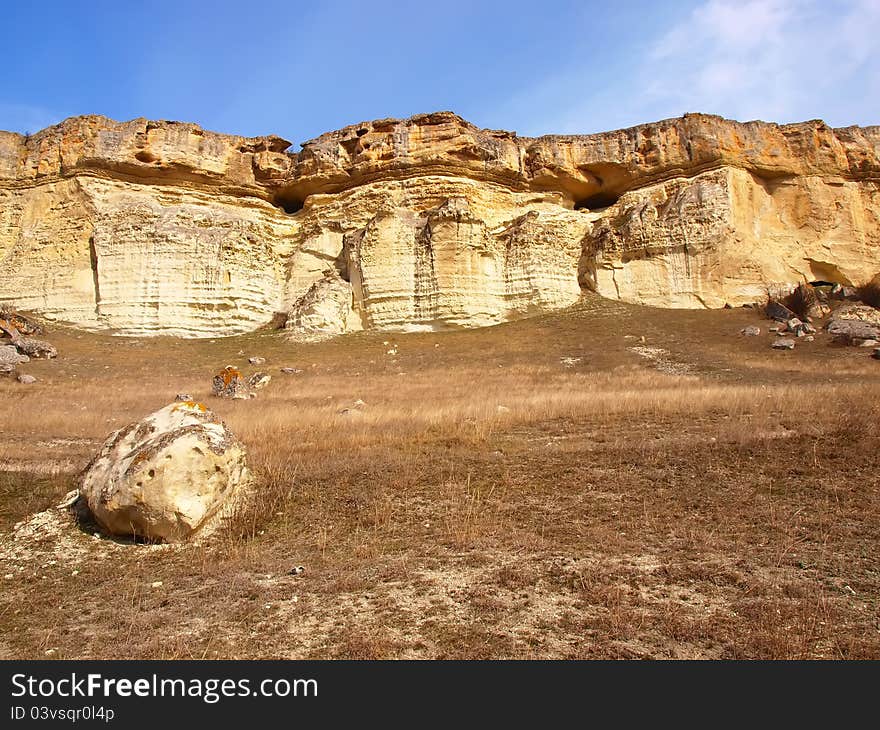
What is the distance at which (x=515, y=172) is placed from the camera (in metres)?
32.3

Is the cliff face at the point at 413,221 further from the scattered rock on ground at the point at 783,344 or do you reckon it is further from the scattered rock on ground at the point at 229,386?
the scattered rock on ground at the point at 229,386

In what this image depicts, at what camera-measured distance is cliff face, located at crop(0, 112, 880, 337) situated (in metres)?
28.1

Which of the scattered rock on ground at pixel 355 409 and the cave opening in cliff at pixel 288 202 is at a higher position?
the cave opening in cliff at pixel 288 202

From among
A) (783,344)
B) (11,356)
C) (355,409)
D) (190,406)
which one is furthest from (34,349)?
(783,344)

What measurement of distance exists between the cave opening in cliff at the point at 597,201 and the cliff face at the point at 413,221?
320 mm

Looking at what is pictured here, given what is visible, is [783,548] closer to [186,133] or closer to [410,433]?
[410,433]

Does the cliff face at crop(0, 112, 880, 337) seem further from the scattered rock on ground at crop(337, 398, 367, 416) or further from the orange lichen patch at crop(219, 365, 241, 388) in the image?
the scattered rock on ground at crop(337, 398, 367, 416)

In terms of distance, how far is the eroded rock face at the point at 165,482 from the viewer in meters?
4.95

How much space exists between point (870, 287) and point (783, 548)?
29.2m

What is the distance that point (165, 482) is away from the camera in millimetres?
4980

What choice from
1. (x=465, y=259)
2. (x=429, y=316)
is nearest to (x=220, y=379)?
(x=429, y=316)

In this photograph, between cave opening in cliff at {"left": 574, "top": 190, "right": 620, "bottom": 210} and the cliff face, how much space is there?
12.6 inches

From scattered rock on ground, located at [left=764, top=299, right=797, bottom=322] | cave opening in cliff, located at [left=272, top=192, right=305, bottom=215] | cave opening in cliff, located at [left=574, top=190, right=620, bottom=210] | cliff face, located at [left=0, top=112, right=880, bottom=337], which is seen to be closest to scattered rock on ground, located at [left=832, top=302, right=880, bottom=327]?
scattered rock on ground, located at [left=764, top=299, right=797, bottom=322]

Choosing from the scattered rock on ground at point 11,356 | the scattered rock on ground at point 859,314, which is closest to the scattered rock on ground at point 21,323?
the scattered rock on ground at point 11,356
